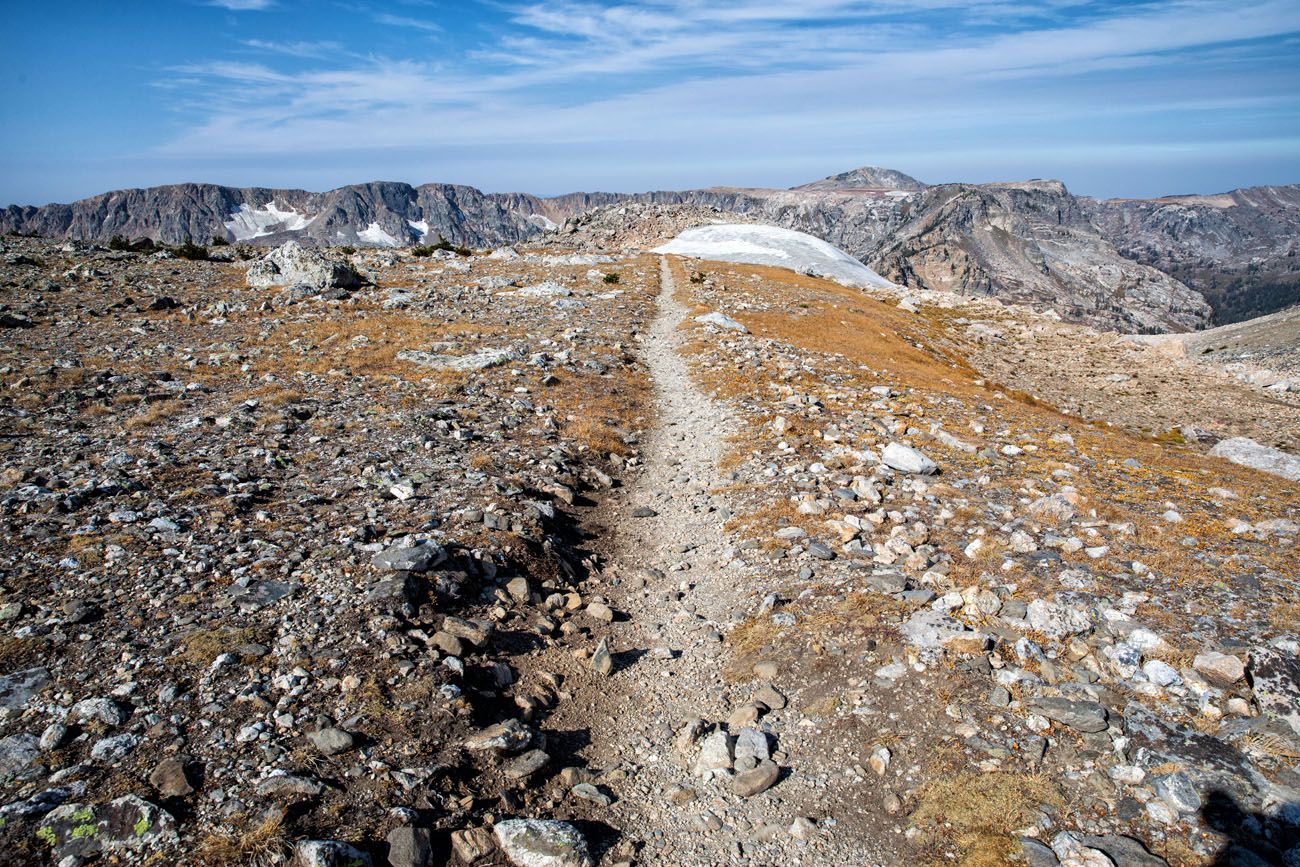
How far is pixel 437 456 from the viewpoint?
13.6 m

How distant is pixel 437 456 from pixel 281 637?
663cm

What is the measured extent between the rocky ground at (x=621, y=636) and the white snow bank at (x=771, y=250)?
215ft

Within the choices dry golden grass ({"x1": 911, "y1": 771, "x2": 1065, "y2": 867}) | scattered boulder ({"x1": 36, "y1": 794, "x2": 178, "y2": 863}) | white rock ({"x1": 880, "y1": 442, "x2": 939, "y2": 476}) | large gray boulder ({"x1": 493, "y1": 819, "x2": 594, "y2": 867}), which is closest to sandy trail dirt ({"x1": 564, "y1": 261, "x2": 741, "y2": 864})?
large gray boulder ({"x1": 493, "y1": 819, "x2": 594, "y2": 867})

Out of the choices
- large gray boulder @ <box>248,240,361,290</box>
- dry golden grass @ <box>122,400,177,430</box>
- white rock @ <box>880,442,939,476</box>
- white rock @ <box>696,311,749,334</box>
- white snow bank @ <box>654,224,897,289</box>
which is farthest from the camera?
white snow bank @ <box>654,224,897,289</box>

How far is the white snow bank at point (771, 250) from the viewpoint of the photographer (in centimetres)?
7962

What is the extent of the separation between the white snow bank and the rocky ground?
65.5 meters

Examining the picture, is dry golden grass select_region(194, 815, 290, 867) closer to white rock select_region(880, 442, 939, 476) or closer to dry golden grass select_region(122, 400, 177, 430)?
white rock select_region(880, 442, 939, 476)

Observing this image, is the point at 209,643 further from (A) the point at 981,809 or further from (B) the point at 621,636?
(A) the point at 981,809

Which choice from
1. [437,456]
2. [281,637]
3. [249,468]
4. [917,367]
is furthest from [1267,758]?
[917,367]

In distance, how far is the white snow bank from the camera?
7962cm

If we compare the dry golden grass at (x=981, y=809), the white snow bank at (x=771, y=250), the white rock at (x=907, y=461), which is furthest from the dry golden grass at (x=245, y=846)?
the white snow bank at (x=771, y=250)

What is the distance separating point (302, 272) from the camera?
3681 cm

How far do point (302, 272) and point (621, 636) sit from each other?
3653cm

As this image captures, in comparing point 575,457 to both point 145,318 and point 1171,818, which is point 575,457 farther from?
point 145,318
